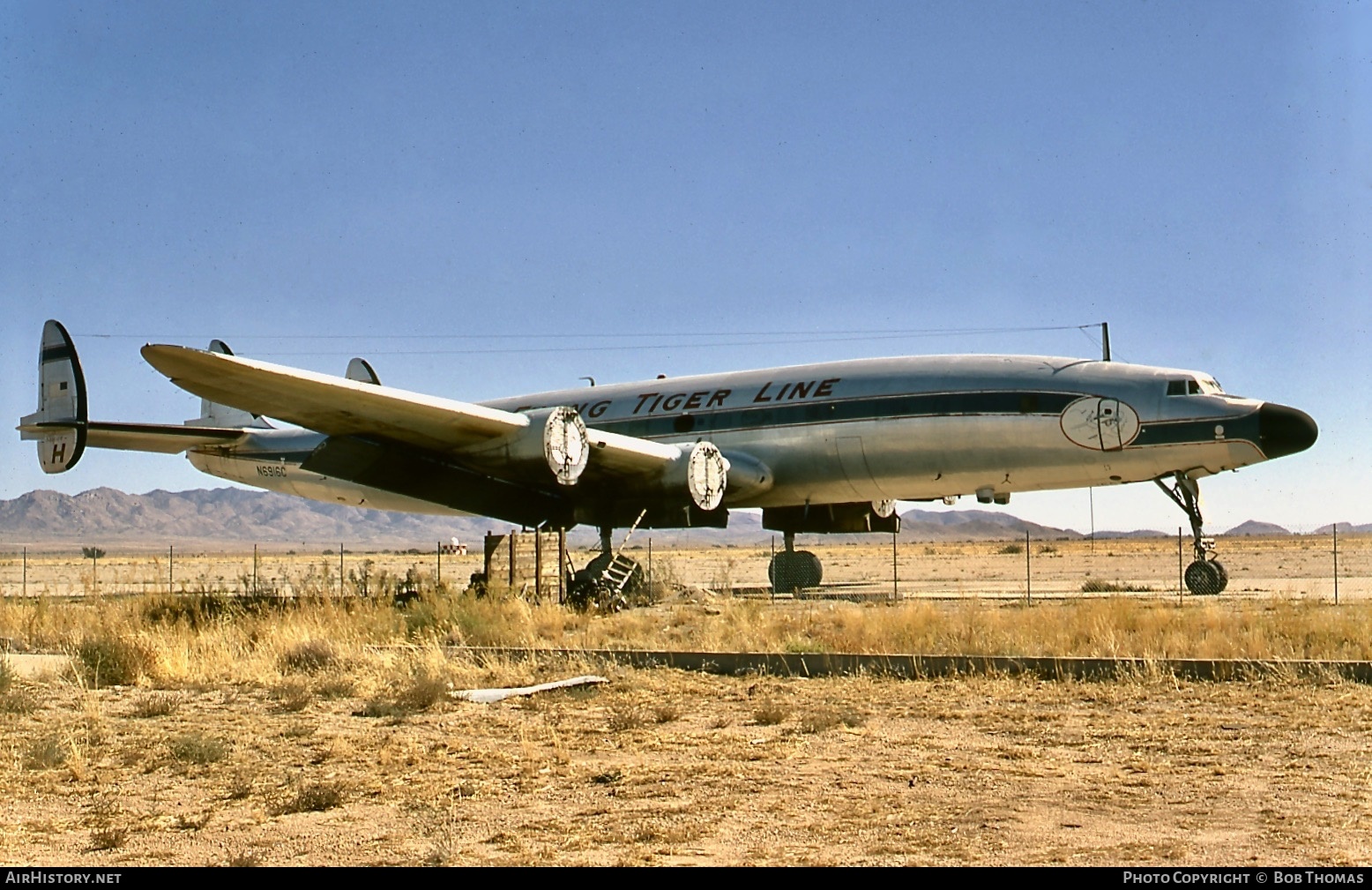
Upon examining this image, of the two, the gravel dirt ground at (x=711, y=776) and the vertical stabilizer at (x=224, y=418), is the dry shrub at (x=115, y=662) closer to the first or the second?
the gravel dirt ground at (x=711, y=776)

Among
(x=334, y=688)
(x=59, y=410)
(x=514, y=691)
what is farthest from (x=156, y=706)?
(x=59, y=410)

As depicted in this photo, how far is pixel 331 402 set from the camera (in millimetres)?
16922

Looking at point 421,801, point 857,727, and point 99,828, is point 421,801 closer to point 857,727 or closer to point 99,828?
point 99,828

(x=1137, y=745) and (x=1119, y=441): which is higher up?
(x=1119, y=441)

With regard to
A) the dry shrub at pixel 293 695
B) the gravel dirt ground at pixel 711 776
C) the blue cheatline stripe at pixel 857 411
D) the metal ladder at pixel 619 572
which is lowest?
the gravel dirt ground at pixel 711 776

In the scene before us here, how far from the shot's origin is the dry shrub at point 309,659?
12.5 metres

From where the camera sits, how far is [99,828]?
6.02 metres

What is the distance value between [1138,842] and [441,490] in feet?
51.4

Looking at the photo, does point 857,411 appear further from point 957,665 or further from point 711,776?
point 711,776

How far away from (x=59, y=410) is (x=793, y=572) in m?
14.0

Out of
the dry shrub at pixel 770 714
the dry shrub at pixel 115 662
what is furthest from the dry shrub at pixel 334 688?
the dry shrub at pixel 770 714

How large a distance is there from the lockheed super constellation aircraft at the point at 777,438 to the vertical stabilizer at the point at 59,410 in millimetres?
31

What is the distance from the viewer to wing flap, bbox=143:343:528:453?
14.9 metres
